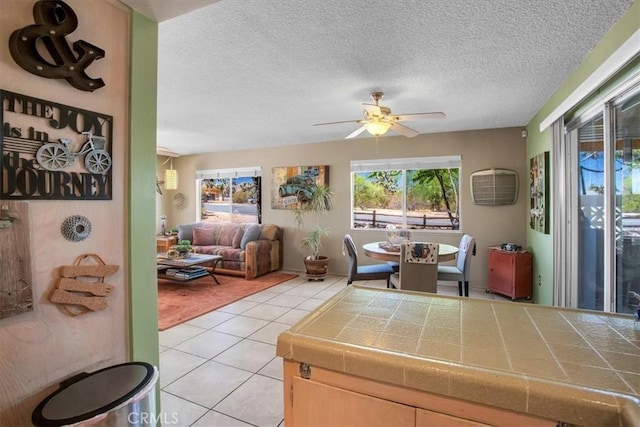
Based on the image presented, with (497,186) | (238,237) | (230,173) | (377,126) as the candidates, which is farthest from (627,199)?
(230,173)

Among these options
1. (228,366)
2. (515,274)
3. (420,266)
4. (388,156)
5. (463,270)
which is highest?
(388,156)

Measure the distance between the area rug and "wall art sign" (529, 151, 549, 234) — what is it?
3665 millimetres

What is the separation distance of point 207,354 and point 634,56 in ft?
11.5

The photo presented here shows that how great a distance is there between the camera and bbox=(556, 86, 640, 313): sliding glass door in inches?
78.0

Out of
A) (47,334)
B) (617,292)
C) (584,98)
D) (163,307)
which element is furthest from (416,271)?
(163,307)

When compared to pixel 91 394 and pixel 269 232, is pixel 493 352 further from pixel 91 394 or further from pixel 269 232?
pixel 269 232

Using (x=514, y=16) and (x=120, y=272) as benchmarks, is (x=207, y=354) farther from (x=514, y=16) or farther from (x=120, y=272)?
(x=514, y=16)

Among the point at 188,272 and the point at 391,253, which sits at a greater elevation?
the point at 391,253

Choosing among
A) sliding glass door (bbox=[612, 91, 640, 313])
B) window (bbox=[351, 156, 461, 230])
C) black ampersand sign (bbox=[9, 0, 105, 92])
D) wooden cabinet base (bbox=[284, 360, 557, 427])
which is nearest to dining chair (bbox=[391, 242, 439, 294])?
sliding glass door (bbox=[612, 91, 640, 313])

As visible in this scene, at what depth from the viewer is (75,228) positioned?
4.18 ft

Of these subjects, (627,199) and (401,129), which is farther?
(401,129)

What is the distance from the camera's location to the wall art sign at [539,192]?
11.1ft

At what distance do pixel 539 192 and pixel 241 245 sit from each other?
4.63 meters

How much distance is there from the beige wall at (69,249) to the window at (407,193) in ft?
14.3
